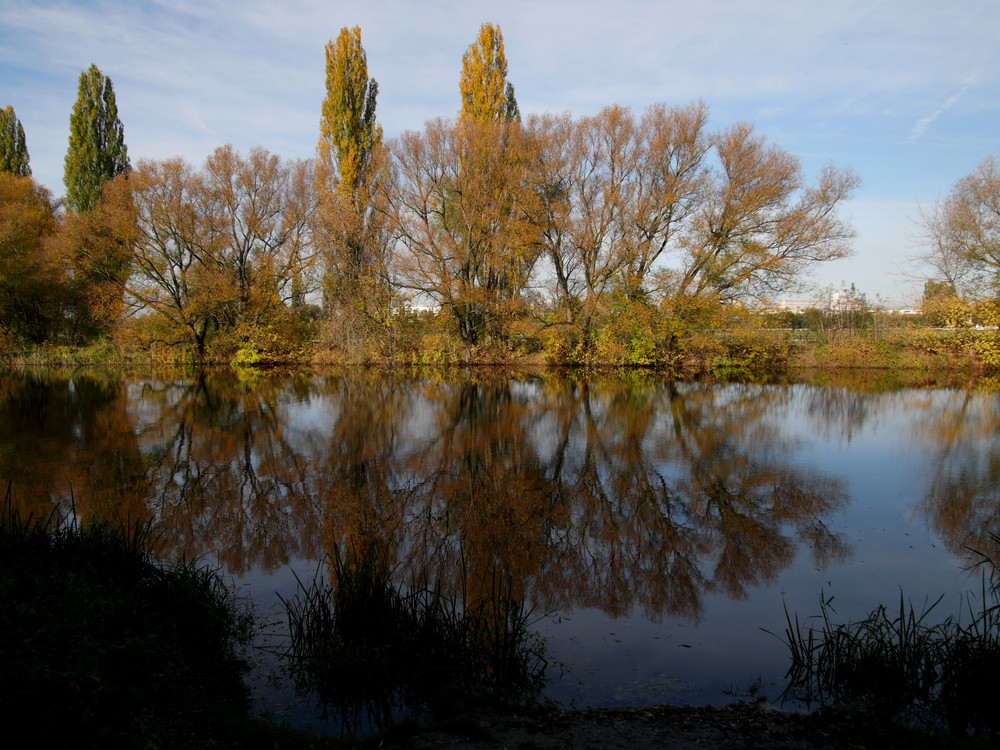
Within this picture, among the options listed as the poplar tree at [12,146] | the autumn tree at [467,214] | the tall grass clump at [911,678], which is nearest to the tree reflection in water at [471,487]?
the tall grass clump at [911,678]

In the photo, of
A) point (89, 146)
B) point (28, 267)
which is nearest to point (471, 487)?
point (28, 267)

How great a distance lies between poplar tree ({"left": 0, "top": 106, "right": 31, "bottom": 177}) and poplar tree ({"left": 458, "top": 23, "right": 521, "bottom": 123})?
93.7 feet

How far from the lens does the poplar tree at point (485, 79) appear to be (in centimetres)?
3125

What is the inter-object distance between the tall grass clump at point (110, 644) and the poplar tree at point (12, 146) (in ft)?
146

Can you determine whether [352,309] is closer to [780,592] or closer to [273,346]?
[273,346]

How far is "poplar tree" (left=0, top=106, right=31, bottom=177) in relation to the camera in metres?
38.9

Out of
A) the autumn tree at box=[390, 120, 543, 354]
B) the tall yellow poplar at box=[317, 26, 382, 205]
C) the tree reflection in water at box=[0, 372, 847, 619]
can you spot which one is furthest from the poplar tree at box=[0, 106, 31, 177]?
the tree reflection in water at box=[0, 372, 847, 619]

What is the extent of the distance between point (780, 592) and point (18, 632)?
5.59 m

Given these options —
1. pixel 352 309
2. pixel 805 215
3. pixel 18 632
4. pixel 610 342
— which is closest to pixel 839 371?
pixel 805 215

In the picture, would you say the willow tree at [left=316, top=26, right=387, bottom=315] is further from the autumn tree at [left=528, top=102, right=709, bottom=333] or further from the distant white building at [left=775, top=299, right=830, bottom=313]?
the distant white building at [left=775, top=299, right=830, bottom=313]

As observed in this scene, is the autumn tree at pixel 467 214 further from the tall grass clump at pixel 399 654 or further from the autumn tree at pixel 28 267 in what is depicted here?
the tall grass clump at pixel 399 654

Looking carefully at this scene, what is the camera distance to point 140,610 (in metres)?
4.21

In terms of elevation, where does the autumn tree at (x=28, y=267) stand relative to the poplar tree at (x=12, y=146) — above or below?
below

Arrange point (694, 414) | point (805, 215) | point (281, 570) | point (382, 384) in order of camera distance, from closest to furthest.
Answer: point (281, 570)
point (694, 414)
point (382, 384)
point (805, 215)
